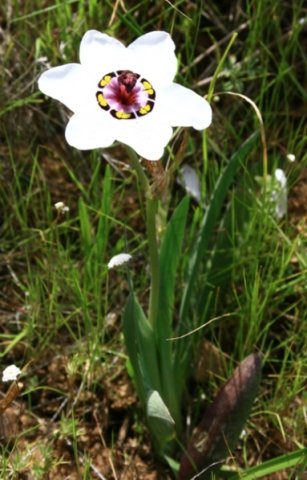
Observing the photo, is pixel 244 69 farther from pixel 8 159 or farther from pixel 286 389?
pixel 286 389

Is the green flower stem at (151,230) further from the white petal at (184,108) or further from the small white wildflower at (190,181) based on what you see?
the small white wildflower at (190,181)

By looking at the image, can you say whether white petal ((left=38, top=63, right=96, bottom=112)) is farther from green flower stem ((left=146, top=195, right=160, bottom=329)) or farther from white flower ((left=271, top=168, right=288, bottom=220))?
white flower ((left=271, top=168, right=288, bottom=220))

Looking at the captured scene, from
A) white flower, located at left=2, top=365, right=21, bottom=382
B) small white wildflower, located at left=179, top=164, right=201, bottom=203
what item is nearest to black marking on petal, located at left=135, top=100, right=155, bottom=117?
white flower, located at left=2, top=365, right=21, bottom=382

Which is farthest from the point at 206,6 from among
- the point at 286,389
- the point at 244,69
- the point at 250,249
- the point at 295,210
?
the point at 286,389

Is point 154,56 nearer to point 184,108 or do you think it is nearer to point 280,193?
point 184,108

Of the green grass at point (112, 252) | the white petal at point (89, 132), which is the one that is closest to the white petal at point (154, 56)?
the white petal at point (89, 132)

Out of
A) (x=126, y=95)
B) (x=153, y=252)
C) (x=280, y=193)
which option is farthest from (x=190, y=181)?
(x=126, y=95)

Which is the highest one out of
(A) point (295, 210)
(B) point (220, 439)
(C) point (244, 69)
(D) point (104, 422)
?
(C) point (244, 69)
